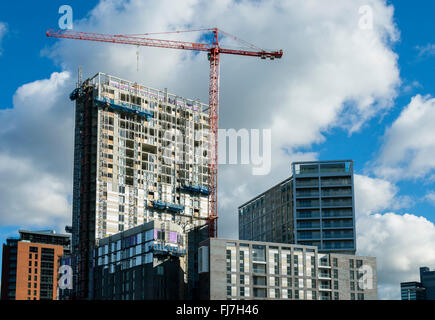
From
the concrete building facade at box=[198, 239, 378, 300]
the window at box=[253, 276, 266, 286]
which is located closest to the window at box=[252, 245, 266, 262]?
the concrete building facade at box=[198, 239, 378, 300]

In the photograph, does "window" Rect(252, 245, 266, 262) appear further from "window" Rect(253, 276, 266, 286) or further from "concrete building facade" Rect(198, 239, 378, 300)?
"window" Rect(253, 276, 266, 286)

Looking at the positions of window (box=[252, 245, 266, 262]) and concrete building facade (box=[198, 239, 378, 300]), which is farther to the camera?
window (box=[252, 245, 266, 262])

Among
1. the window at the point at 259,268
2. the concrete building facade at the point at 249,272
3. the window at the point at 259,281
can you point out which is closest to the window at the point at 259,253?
the concrete building facade at the point at 249,272

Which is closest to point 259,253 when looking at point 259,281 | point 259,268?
point 259,268

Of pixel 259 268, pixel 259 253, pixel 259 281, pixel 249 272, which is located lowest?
pixel 259 281

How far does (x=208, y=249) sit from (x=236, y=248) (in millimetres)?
8404

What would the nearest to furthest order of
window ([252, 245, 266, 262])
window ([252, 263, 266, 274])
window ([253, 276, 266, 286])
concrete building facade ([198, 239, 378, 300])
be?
concrete building facade ([198, 239, 378, 300]) → window ([253, 276, 266, 286]) → window ([252, 263, 266, 274]) → window ([252, 245, 266, 262])

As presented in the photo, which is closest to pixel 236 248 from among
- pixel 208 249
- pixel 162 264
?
pixel 208 249

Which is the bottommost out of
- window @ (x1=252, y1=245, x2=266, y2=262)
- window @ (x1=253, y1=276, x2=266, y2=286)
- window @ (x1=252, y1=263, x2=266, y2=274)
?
window @ (x1=253, y1=276, x2=266, y2=286)

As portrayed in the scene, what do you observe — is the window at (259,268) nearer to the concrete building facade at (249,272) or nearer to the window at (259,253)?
the concrete building facade at (249,272)

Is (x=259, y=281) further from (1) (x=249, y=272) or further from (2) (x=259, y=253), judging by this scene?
(2) (x=259, y=253)
